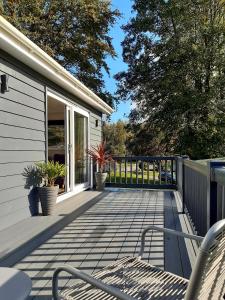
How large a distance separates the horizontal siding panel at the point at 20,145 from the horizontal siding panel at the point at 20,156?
5 centimetres

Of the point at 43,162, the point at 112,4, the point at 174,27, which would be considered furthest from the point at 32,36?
the point at 43,162

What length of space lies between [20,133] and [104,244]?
7.18 ft

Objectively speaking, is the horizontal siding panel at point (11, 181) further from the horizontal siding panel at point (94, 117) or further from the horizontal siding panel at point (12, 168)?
the horizontal siding panel at point (94, 117)

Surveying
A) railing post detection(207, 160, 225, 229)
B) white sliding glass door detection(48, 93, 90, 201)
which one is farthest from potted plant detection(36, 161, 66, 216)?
railing post detection(207, 160, 225, 229)

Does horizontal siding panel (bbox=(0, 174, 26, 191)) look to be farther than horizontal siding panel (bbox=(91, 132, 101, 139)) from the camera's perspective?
No

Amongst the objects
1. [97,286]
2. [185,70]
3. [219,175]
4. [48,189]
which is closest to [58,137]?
[48,189]

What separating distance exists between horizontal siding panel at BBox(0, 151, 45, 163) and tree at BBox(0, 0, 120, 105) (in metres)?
9.47

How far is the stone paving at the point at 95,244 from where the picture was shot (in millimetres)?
3324

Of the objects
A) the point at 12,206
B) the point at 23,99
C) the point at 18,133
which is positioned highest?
the point at 23,99

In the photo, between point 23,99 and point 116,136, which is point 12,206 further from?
point 116,136

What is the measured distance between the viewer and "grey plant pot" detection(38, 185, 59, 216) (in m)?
5.68

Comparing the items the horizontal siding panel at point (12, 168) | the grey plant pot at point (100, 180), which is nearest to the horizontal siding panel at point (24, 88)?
the horizontal siding panel at point (12, 168)

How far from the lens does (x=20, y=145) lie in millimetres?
5363

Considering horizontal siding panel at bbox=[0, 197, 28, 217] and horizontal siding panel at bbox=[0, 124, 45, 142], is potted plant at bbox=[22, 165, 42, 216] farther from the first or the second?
horizontal siding panel at bbox=[0, 124, 45, 142]
